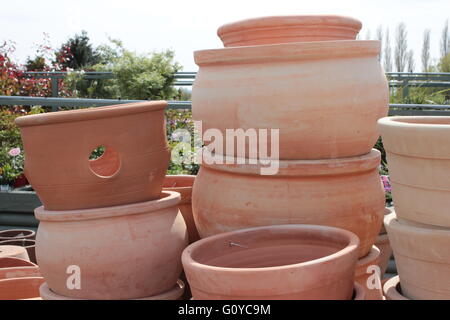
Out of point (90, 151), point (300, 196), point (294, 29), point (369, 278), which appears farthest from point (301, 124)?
point (90, 151)

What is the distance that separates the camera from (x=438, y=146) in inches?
79.3

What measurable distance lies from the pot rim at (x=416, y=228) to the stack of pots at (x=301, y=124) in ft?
1.11

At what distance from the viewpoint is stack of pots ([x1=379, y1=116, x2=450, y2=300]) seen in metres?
2.04

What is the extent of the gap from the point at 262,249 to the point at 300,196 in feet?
0.88

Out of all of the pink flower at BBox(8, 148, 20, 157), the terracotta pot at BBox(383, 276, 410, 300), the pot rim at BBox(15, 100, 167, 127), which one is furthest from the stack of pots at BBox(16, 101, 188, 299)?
the pink flower at BBox(8, 148, 20, 157)

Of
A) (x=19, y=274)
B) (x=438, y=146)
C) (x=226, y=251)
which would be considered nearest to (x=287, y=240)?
(x=226, y=251)

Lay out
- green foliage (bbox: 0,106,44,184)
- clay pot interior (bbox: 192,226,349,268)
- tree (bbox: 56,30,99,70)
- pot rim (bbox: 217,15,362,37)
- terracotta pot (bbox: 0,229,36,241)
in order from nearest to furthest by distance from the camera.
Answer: clay pot interior (bbox: 192,226,349,268), pot rim (bbox: 217,15,362,37), terracotta pot (bbox: 0,229,36,241), green foliage (bbox: 0,106,44,184), tree (bbox: 56,30,99,70)

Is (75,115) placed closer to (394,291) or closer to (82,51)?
(394,291)

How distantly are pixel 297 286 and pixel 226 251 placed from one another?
483mm

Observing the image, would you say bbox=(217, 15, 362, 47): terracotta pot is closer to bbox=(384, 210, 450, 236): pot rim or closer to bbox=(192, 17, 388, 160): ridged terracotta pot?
bbox=(192, 17, 388, 160): ridged terracotta pot

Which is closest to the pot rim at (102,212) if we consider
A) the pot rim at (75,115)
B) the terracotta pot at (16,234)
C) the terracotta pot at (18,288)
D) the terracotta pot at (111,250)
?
the terracotta pot at (111,250)

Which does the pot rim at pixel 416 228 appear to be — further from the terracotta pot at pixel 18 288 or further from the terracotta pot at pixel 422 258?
the terracotta pot at pixel 18 288

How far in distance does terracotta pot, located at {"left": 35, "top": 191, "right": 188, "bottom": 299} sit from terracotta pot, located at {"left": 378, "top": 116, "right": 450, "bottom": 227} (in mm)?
953
